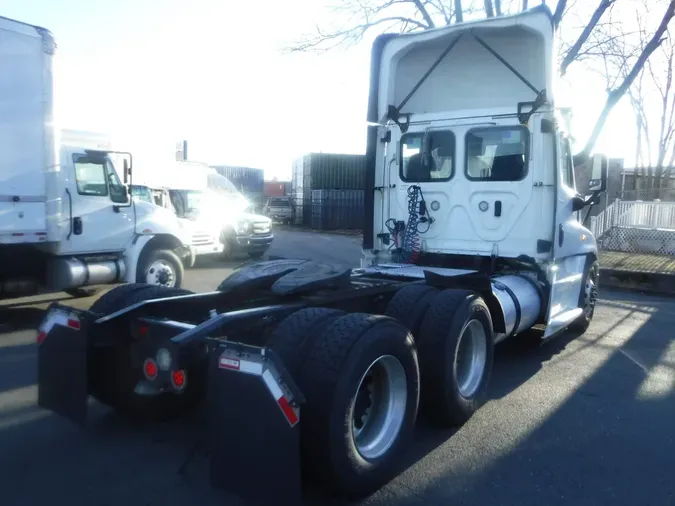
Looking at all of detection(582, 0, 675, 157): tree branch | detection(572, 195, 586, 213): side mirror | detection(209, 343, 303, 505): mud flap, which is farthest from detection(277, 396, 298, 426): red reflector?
detection(582, 0, 675, 157): tree branch

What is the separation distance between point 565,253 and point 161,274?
6.89m

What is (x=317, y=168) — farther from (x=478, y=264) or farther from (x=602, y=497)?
(x=602, y=497)

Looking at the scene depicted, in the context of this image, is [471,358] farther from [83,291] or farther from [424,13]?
[424,13]

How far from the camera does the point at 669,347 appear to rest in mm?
7934

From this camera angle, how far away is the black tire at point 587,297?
8148 millimetres

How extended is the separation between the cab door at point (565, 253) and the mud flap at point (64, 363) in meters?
4.77

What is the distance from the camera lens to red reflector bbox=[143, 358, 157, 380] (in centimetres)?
400

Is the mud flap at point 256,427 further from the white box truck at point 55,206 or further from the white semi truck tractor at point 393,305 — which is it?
the white box truck at point 55,206

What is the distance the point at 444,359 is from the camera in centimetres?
463

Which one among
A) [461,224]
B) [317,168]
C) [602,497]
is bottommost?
[602,497]

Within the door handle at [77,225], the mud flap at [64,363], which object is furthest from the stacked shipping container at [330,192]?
the mud flap at [64,363]

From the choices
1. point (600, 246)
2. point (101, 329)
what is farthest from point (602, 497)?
point (600, 246)

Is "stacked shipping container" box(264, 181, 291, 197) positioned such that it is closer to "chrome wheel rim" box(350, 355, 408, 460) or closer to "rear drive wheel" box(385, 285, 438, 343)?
"rear drive wheel" box(385, 285, 438, 343)

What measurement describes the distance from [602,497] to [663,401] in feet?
7.77
